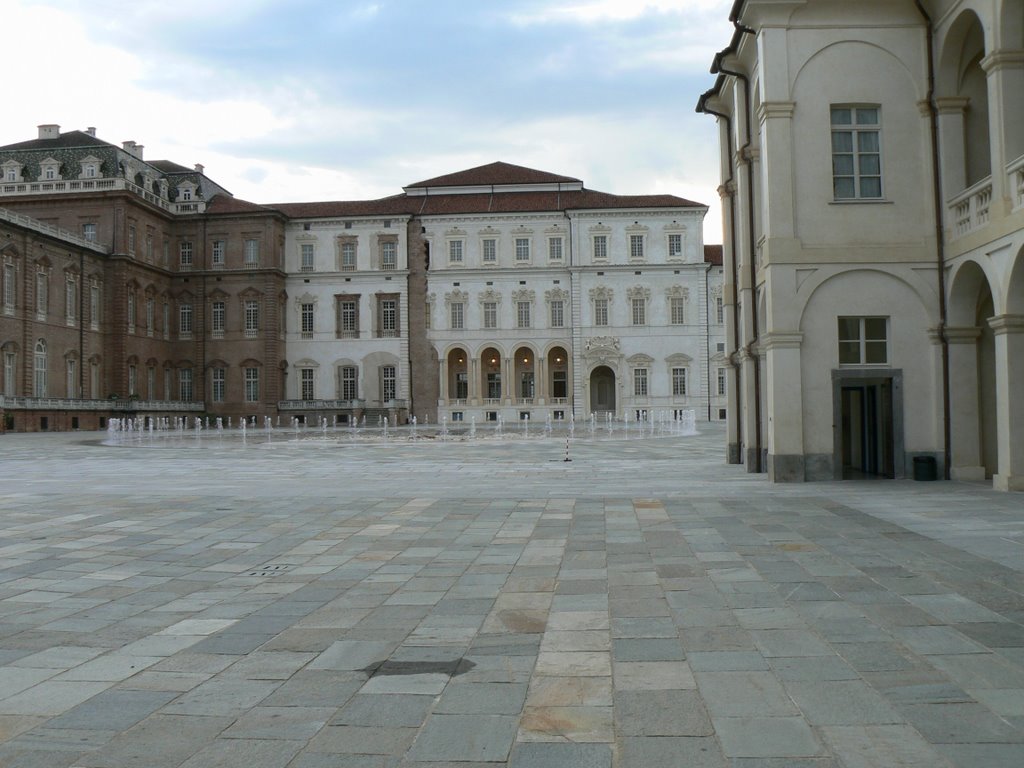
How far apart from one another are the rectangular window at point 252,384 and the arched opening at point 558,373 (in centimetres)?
2157

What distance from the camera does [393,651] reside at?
565cm

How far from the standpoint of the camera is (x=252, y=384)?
65312 mm

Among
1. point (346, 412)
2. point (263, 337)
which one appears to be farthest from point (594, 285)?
point (263, 337)

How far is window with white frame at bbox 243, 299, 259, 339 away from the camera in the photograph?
65.2m

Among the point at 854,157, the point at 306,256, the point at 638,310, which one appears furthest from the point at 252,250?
the point at 854,157

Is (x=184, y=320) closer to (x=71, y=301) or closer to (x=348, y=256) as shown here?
(x=71, y=301)

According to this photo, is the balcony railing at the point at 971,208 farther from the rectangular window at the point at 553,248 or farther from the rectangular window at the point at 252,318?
the rectangular window at the point at 252,318

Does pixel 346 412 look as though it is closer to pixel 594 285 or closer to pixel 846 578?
pixel 594 285

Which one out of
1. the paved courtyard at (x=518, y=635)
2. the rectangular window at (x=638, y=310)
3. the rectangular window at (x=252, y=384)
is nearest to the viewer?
the paved courtyard at (x=518, y=635)

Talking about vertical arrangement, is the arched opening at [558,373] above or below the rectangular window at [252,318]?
below

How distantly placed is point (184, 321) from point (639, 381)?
1334 inches

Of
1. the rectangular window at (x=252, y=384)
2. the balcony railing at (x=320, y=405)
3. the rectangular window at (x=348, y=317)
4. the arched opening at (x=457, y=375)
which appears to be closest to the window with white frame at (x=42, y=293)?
the rectangular window at (x=252, y=384)

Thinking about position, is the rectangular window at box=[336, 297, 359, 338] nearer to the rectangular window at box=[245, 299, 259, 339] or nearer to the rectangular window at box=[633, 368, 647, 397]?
the rectangular window at box=[245, 299, 259, 339]

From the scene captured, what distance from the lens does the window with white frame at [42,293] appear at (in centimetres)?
5206
